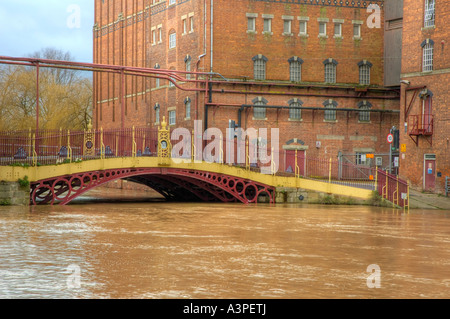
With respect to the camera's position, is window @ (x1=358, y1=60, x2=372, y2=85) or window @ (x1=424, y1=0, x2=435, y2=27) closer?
window @ (x1=424, y1=0, x2=435, y2=27)

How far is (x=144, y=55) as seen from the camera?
176ft

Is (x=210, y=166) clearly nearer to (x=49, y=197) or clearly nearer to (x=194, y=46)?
(x=49, y=197)

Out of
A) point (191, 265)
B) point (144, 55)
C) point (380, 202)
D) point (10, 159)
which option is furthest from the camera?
point (144, 55)

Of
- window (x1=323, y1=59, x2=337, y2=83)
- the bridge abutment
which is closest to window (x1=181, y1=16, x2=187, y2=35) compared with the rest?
window (x1=323, y1=59, x2=337, y2=83)

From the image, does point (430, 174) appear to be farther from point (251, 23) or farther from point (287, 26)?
point (251, 23)

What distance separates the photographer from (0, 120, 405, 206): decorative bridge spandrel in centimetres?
3045

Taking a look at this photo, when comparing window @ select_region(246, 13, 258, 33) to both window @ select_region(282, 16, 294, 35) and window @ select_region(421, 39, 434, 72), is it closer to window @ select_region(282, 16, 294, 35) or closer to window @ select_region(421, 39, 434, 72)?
window @ select_region(282, 16, 294, 35)

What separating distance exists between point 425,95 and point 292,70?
1033 centimetres

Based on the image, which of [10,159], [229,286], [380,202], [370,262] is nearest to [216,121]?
[380,202]

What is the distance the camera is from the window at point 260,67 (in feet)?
152

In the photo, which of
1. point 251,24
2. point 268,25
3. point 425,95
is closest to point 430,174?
point 425,95

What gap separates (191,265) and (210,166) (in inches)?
782

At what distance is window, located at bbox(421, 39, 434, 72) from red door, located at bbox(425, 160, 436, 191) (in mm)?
5256

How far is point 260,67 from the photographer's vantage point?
46.6m
